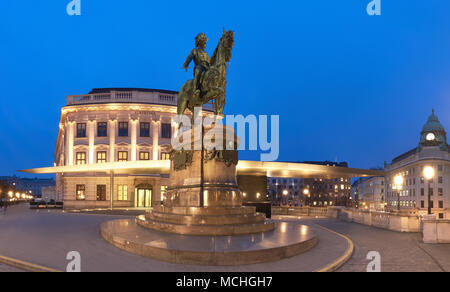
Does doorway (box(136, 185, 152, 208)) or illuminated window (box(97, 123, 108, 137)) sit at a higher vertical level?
illuminated window (box(97, 123, 108, 137))

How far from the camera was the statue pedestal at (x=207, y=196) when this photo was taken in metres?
10.1

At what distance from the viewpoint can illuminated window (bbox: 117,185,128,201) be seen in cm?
4001

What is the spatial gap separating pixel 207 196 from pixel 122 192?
3206 cm

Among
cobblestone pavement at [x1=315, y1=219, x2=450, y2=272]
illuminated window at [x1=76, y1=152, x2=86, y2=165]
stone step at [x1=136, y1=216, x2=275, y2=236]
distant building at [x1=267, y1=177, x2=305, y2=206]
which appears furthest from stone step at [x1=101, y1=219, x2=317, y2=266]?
distant building at [x1=267, y1=177, x2=305, y2=206]

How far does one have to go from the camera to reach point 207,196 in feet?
36.2

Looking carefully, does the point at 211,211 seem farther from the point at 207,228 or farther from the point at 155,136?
the point at 155,136

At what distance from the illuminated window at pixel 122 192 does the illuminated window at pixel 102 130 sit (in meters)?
7.27

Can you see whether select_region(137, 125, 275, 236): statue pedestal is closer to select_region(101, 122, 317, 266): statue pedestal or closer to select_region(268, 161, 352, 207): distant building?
select_region(101, 122, 317, 266): statue pedestal

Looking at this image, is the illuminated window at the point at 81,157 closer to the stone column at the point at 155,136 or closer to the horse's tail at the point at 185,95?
the stone column at the point at 155,136

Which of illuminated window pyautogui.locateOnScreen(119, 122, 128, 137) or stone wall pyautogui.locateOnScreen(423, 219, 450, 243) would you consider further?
illuminated window pyautogui.locateOnScreen(119, 122, 128, 137)

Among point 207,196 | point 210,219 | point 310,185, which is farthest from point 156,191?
point 310,185

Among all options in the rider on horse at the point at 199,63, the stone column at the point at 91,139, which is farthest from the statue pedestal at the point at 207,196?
the stone column at the point at 91,139
